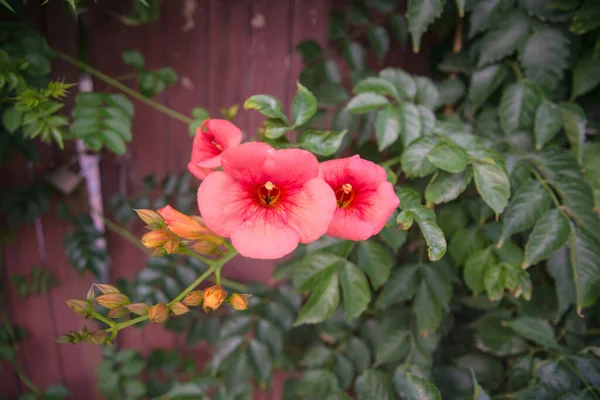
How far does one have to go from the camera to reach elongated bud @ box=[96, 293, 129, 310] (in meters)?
0.70

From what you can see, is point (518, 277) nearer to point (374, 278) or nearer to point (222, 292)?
point (374, 278)

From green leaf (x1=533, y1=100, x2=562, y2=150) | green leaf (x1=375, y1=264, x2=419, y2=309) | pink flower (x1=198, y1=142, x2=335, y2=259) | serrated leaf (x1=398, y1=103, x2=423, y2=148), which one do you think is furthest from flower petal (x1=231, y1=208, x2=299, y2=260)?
green leaf (x1=533, y1=100, x2=562, y2=150)

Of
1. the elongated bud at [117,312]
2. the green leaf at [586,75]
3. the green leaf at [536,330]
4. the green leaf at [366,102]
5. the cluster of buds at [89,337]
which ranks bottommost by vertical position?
the green leaf at [536,330]

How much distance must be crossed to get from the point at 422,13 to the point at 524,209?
1.59 ft

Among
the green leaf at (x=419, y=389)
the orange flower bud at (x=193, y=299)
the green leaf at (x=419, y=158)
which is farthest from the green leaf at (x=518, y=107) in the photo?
the orange flower bud at (x=193, y=299)

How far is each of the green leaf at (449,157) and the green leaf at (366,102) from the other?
205mm

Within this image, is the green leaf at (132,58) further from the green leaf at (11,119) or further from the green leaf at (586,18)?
the green leaf at (586,18)

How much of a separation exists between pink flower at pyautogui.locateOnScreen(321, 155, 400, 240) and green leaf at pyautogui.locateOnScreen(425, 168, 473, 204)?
0.70 feet

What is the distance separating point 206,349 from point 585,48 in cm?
168

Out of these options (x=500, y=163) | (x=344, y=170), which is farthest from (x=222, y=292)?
(x=500, y=163)

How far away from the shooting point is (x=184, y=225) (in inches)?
31.0

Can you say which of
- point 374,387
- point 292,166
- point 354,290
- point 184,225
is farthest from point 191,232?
point 374,387

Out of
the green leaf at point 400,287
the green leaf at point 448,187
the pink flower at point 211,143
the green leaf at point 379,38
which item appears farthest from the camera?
the green leaf at point 379,38

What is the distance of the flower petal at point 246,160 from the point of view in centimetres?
63
